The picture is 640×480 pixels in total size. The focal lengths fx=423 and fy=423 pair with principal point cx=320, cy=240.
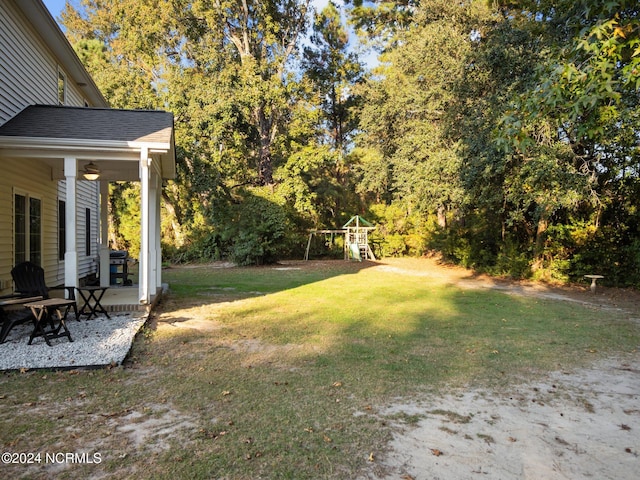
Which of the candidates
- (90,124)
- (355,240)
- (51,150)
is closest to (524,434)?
(51,150)

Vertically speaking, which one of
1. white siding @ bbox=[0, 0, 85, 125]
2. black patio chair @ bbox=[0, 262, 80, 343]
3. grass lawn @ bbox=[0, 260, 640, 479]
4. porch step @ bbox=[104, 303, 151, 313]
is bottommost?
grass lawn @ bbox=[0, 260, 640, 479]

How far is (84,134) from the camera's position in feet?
22.2

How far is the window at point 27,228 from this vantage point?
25.1 feet

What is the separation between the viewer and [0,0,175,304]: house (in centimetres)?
661

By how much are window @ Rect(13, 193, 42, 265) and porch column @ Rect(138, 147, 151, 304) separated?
2446 mm

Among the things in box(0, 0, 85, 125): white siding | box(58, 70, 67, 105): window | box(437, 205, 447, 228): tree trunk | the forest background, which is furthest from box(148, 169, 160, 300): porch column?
box(437, 205, 447, 228): tree trunk

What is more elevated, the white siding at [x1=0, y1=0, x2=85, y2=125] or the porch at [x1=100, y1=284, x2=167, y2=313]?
the white siding at [x1=0, y1=0, x2=85, y2=125]

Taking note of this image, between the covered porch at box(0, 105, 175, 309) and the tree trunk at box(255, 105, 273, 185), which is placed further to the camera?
the tree trunk at box(255, 105, 273, 185)

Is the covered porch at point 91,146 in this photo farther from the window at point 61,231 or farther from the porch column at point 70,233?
the window at point 61,231

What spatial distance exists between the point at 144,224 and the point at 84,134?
5.53 ft

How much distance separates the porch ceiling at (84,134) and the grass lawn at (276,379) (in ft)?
9.64

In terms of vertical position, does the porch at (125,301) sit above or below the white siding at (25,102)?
below

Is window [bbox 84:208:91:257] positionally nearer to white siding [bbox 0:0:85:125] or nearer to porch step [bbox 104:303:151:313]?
white siding [bbox 0:0:85:125]

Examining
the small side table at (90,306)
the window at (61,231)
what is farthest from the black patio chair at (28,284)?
Result: the window at (61,231)
